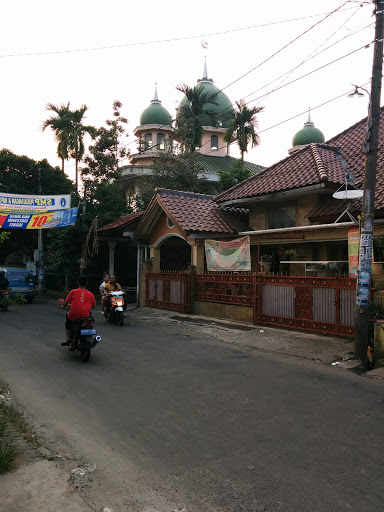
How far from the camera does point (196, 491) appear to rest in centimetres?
352

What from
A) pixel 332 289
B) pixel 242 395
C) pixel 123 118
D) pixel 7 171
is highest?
pixel 123 118

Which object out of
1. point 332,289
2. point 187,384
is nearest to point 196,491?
point 187,384

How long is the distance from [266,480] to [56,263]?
22.5m

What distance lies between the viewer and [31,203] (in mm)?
23828

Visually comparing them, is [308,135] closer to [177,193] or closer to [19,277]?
[177,193]

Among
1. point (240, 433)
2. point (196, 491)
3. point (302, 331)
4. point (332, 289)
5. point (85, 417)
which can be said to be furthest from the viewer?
point (302, 331)

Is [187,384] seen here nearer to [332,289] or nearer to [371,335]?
[371,335]

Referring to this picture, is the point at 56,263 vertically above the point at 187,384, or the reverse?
the point at 56,263

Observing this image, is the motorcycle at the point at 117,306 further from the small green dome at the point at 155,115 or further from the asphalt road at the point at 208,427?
the small green dome at the point at 155,115

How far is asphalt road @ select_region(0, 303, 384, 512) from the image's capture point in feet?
11.5

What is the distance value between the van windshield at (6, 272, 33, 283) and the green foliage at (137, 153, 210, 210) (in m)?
7.73

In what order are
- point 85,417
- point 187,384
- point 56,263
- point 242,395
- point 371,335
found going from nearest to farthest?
point 85,417
point 242,395
point 187,384
point 371,335
point 56,263

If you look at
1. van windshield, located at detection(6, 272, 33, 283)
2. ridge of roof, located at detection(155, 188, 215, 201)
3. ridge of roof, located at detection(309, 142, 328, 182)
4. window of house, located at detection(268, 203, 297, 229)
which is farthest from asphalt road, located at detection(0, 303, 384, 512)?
van windshield, located at detection(6, 272, 33, 283)

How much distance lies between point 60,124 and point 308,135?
2227 centimetres
